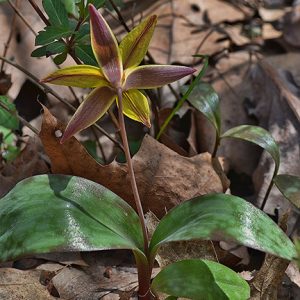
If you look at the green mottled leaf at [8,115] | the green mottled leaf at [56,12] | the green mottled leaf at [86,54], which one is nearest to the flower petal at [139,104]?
the green mottled leaf at [86,54]

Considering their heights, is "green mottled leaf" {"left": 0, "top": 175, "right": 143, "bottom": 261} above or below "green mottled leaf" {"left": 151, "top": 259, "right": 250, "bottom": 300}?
above

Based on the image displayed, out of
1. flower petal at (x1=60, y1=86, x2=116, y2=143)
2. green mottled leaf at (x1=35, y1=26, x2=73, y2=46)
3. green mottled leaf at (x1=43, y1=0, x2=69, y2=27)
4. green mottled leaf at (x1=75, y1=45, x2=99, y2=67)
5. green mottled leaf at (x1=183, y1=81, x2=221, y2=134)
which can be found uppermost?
green mottled leaf at (x1=43, y1=0, x2=69, y2=27)

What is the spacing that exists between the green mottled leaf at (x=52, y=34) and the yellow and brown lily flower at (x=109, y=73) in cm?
28

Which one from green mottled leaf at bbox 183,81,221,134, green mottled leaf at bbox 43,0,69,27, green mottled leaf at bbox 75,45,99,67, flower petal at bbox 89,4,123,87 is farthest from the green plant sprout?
green mottled leaf at bbox 183,81,221,134

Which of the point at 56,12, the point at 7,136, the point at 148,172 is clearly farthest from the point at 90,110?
the point at 7,136

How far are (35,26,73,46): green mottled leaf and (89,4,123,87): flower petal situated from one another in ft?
0.97

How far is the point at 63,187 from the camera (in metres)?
1.72

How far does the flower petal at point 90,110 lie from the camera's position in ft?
5.04

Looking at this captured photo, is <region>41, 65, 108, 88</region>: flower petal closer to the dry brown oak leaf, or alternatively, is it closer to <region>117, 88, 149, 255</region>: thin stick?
<region>117, 88, 149, 255</region>: thin stick

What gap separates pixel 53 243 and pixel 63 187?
0.24 meters

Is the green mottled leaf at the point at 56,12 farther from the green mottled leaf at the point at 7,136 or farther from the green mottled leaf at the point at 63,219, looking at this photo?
the green mottled leaf at the point at 7,136

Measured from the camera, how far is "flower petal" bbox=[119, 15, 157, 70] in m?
1.56

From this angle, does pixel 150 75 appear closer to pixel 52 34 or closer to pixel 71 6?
pixel 52 34

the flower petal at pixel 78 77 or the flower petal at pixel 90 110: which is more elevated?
the flower petal at pixel 78 77
